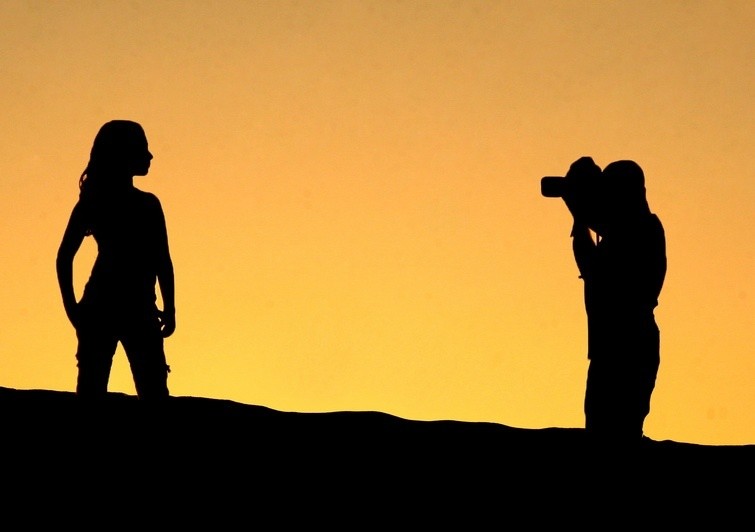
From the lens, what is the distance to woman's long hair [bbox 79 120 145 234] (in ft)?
18.6

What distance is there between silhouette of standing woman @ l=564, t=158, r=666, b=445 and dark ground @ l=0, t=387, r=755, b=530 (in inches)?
11.1

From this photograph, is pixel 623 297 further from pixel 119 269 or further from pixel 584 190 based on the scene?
pixel 119 269

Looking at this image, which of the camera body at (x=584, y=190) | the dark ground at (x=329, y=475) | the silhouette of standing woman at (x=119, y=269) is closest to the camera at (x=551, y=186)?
the camera body at (x=584, y=190)

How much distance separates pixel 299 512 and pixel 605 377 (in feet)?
5.55

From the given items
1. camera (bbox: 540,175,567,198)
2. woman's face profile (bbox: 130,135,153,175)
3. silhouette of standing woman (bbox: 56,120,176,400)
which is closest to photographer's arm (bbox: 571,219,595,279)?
camera (bbox: 540,175,567,198)

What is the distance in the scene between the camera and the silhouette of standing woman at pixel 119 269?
5723 mm

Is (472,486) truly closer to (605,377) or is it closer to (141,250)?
(605,377)

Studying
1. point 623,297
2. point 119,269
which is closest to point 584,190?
point 623,297

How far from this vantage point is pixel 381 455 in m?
6.20

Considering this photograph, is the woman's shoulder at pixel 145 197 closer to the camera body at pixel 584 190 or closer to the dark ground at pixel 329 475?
the dark ground at pixel 329 475

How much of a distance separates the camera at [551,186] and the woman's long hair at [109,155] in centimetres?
217

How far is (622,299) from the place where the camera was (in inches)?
232

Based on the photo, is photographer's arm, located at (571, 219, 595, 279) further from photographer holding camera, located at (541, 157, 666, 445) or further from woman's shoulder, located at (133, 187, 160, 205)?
woman's shoulder, located at (133, 187, 160, 205)

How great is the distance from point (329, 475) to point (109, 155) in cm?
181
